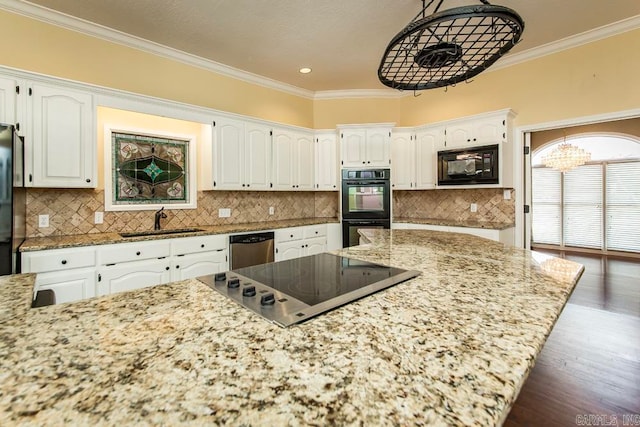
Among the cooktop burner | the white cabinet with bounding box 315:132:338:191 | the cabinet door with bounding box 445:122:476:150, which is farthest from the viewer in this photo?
the white cabinet with bounding box 315:132:338:191

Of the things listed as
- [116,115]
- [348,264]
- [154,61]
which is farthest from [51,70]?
[348,264]

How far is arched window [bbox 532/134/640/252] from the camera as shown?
6.11 metres

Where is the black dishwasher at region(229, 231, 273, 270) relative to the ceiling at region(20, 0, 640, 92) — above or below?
below

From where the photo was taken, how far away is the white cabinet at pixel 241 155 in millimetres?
3460

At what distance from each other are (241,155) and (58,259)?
204 centimetres

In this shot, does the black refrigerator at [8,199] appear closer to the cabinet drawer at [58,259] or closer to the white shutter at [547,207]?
the cabinet drawer at [58,259]

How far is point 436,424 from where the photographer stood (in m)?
0.45

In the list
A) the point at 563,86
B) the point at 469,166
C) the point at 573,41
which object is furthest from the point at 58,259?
the point at 573,41

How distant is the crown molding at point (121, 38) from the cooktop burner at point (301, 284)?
307 centimetres

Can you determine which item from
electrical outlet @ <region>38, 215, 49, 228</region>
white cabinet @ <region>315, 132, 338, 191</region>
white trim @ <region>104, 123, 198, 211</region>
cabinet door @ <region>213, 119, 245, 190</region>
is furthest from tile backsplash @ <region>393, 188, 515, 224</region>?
electrical outlet @ <region>38, 215, 49, 228</region>

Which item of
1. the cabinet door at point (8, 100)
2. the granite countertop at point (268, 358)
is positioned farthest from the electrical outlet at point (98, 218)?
the granite countertop at point (268, 358)

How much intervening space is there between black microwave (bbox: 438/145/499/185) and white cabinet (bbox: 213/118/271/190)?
7.68 ft

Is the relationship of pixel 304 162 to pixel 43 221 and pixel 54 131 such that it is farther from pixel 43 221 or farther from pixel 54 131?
pixel 43 221

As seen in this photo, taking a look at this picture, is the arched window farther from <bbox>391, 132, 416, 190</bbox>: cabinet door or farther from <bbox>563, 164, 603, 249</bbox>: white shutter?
<bbox>391, 132, 416, 190</bbox>: cabinet door
